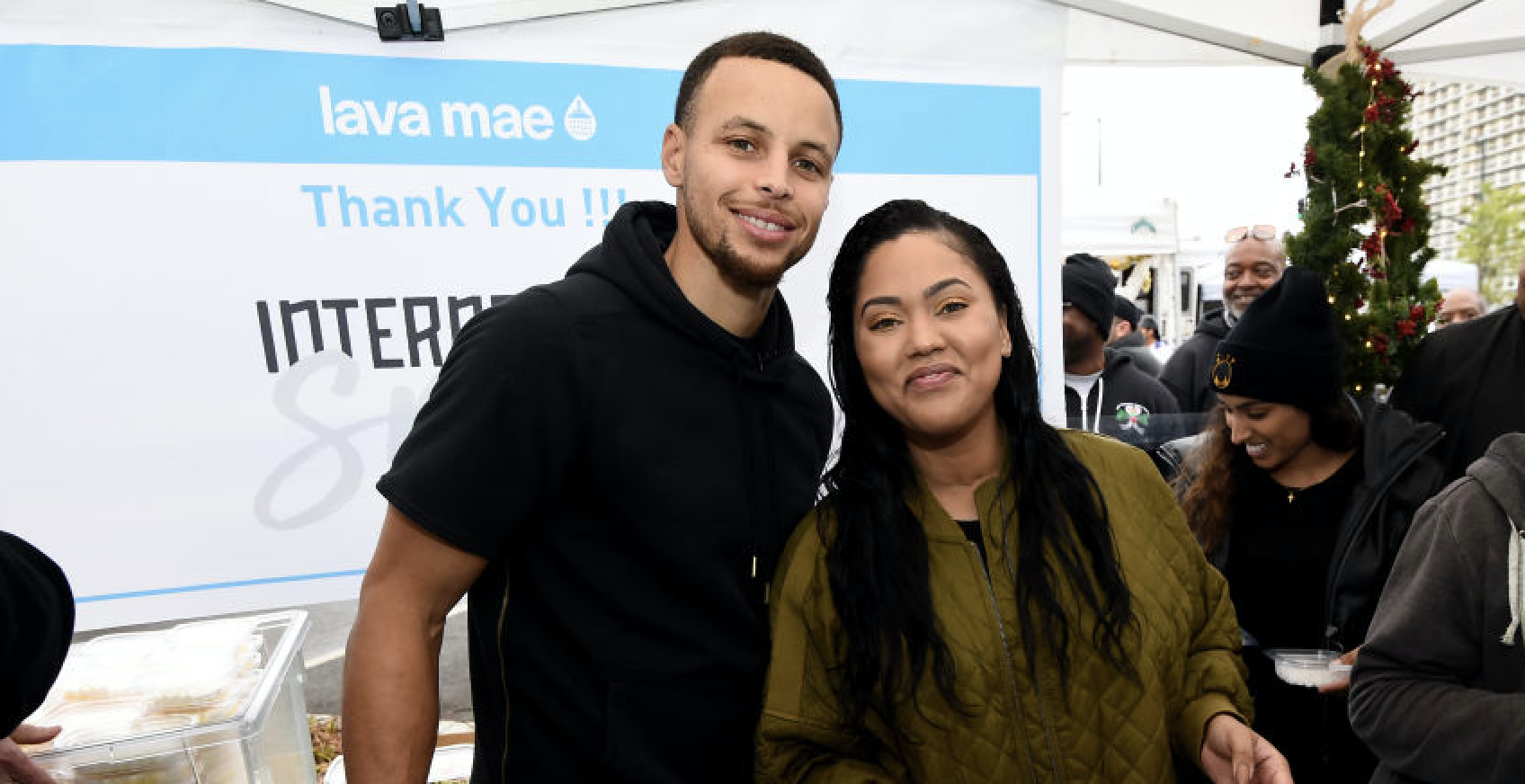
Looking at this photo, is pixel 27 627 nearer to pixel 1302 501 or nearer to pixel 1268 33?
pixel 1302 501

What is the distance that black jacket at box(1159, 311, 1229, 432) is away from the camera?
12.2 feet

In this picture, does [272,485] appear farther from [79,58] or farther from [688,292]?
[688,292]

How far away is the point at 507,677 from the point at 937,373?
2.71 feet

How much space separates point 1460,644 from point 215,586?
263 cm

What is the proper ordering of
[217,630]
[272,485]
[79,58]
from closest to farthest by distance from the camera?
[217,630] → [79,58] → [272,485]

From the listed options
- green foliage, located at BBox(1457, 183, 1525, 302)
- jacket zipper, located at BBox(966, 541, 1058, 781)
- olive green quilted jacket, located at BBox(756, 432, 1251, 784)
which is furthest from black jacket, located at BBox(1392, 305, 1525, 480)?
green foliage, located at BBox(1457, 183, 1525, 302)

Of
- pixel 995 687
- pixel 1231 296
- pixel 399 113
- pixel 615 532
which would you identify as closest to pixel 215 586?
pixel 399 113

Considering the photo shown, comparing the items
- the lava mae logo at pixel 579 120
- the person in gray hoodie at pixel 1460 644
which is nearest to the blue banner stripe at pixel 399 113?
the lava mae logo at pixel 579 120

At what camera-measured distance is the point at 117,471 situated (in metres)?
2.04

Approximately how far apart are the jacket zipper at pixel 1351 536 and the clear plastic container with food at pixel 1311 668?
6 cm

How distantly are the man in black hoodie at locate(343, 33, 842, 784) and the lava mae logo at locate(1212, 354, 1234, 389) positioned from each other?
1.39 m

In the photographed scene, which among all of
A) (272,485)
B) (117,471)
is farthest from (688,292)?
(117,471)

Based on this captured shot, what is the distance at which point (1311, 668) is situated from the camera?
1879 millimetres

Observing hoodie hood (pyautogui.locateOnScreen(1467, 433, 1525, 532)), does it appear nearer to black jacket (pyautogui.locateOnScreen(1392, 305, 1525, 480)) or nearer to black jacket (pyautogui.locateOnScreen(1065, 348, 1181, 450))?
black jacket (pyautogui.locateOnScreen(1392, 305, 1525, 480))
